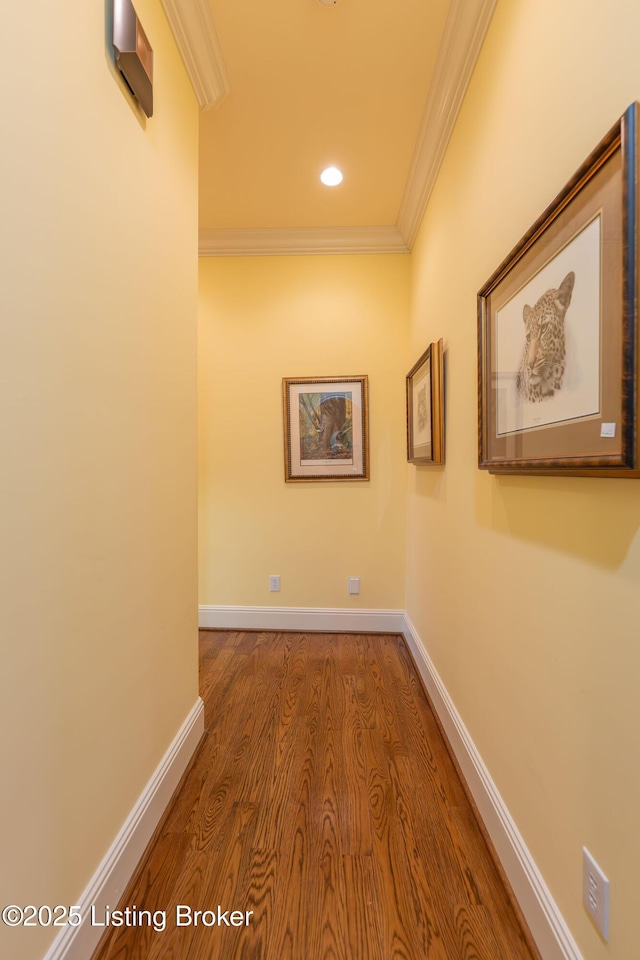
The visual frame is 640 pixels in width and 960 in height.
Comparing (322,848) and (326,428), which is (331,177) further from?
(322,848)

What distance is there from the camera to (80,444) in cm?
91

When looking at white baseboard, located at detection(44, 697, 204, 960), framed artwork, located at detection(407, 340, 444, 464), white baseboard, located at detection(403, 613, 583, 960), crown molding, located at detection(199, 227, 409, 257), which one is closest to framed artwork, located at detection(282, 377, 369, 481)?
framed artwork, located at detection(407, 340, 444, 464)

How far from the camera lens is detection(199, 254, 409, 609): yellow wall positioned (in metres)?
2.74

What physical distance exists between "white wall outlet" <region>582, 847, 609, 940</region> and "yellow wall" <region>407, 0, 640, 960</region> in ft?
0.06

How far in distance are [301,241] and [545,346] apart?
7.59 ft

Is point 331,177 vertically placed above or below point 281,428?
above

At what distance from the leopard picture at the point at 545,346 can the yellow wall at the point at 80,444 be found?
110 centimetres

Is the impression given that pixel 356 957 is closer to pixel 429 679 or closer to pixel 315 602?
pixel 429 679

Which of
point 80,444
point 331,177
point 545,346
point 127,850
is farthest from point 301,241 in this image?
point 127,850

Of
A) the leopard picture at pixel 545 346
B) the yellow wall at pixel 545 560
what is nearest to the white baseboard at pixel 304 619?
the yellow wall at pixel 545 560

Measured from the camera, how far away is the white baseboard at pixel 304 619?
2.77 metres

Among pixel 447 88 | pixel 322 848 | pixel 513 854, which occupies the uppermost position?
pixel 447 88

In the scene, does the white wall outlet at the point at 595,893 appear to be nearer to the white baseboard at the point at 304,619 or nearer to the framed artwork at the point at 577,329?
the framed artwork at the point at 577,329

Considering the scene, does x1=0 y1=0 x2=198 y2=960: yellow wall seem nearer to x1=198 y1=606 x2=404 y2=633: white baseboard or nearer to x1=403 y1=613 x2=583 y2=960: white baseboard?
x1=403 y1=613 x2=583 y2=960: white baseboard
